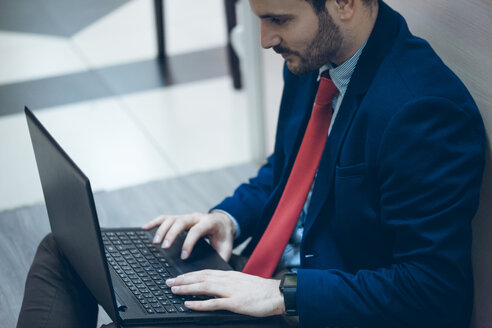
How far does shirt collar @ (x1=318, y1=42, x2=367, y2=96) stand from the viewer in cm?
124

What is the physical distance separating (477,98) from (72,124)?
1995mm

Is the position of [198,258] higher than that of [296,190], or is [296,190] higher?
[296,190]

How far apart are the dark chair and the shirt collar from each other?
1665 mm

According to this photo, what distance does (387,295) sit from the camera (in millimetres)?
1159

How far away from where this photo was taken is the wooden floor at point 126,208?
208 cm

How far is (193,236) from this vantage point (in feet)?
4.61

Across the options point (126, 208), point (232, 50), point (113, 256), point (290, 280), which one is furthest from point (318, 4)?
point (232, 50)

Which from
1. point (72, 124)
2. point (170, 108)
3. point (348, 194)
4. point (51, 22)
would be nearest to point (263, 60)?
point (170, 108)

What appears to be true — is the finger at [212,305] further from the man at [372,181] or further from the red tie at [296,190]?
the red tie at [296,190]

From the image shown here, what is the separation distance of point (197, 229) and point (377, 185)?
41cm

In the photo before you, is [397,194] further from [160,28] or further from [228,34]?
[160,28]

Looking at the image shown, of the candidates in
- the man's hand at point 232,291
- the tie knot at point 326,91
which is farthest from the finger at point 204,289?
the tie knot at point 326,91

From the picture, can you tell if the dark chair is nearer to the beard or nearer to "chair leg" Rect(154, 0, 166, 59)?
"chair leg" Rect(154, 0, 166, 59)

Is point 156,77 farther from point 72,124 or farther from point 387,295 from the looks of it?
point 387,295
